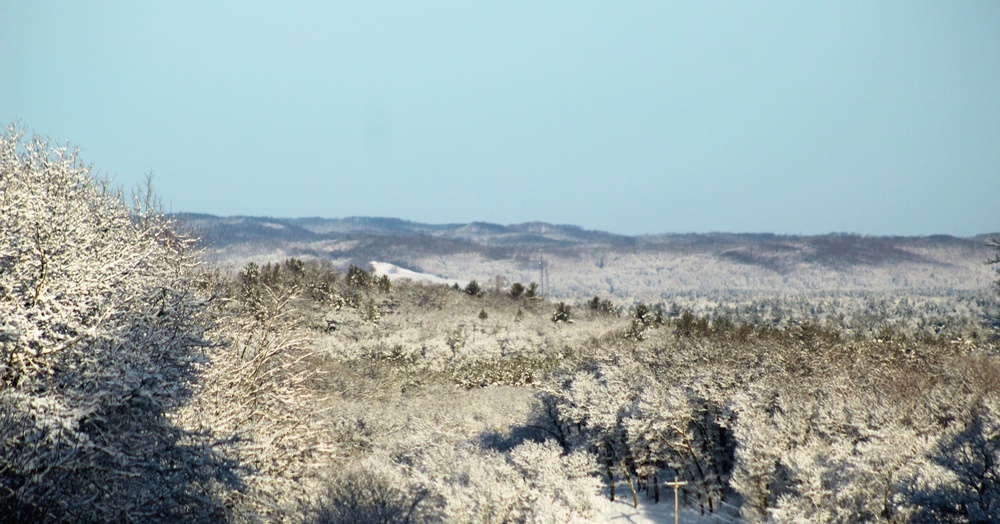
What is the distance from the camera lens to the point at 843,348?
44406 millimetres

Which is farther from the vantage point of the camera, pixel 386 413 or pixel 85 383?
pixel 386 413

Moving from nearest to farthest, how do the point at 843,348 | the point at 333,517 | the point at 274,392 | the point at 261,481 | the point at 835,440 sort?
1. the point at 261,481
2. the point at 333,517
3. the point at 274,392
4. the point at 835,440
5. the point at 843,348

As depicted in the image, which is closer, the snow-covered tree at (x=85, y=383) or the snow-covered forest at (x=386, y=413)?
the snow-covered tree at (x=85, y=383)

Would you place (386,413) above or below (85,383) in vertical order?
below

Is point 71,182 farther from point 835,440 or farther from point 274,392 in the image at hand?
point 835,440

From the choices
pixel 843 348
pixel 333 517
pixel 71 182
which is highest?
pixel 71 182

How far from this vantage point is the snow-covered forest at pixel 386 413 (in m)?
14.4

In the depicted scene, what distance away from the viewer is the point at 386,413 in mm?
44562

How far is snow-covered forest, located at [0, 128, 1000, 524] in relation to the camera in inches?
566

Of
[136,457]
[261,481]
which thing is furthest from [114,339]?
[261,481]

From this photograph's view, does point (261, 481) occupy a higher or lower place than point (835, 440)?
higher

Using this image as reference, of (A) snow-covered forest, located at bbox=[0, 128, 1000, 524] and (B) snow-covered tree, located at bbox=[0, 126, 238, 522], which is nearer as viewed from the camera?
(B) snow-covered tree, located at bbox=[0, 126, 238, 522]

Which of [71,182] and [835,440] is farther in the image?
[835,440]

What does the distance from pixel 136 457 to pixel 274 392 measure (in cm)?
1245
